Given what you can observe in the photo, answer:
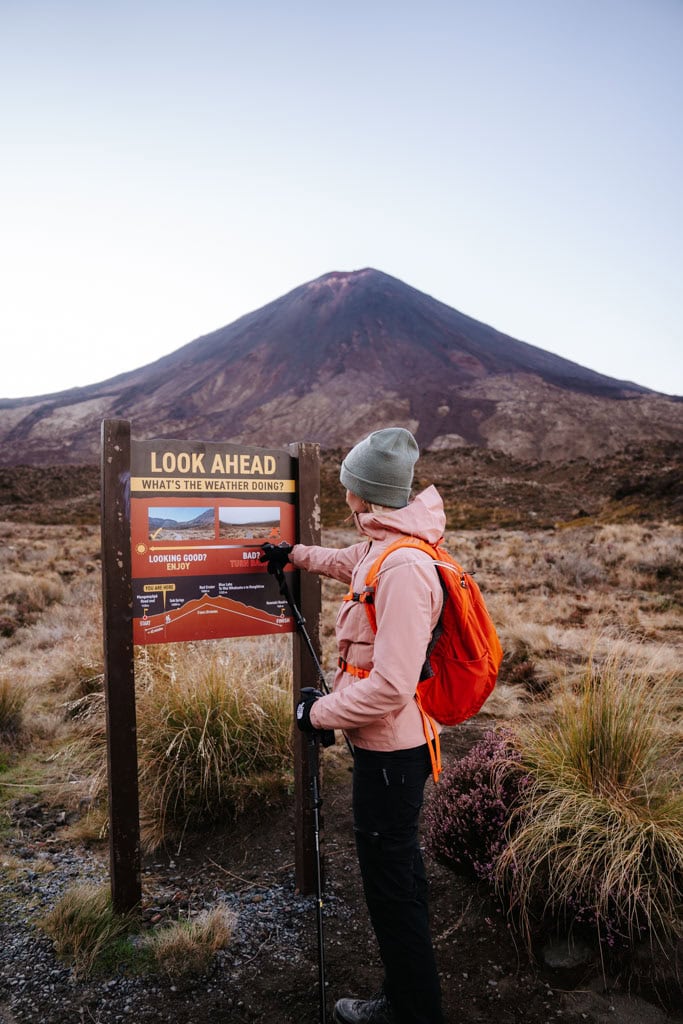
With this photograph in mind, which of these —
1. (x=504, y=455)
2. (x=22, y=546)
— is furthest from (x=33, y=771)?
(x=504, y=455)

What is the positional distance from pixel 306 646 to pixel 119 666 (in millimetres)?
924

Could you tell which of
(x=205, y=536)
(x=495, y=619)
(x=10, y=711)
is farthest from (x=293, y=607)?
(x=495, y=619)

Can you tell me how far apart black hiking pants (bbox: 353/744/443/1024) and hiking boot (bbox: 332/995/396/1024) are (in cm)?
25

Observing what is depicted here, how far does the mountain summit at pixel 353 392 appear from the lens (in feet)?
277

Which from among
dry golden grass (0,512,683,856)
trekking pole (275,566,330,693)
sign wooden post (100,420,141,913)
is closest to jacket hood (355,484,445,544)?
trekking pole (275,566,330,693)

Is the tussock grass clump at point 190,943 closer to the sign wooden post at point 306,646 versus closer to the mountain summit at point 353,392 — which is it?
the sign wooden post at point 306,646

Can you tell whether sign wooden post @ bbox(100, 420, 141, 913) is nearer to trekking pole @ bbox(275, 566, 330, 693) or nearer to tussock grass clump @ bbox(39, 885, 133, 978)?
tussock grass clump @ bbox(39, 885, 133, 978)

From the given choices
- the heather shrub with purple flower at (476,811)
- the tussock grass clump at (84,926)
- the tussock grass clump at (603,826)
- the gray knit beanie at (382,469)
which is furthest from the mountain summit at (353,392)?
the gray knit beanie at (382,469)

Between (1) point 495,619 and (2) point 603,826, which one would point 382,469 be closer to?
(2) point 603,826

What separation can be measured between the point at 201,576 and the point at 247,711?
5.18 ft

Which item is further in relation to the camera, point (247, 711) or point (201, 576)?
point (247, 711)

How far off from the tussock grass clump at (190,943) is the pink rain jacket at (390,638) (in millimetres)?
1454

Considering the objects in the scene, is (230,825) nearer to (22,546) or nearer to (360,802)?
(360,802)

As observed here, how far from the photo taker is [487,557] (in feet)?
55.7
